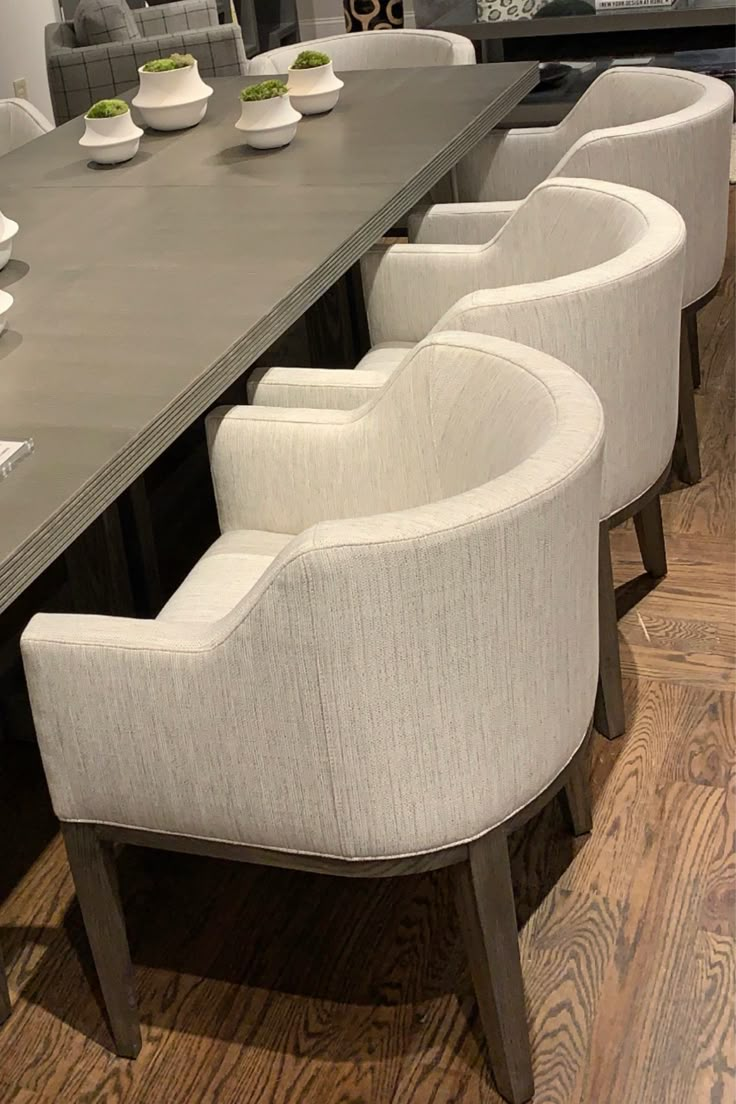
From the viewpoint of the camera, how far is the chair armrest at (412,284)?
2.33 m

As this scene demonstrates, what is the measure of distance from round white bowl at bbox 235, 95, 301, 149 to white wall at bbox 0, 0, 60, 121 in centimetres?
377

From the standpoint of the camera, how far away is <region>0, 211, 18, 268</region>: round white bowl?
6.77ft

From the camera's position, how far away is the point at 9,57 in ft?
19.9

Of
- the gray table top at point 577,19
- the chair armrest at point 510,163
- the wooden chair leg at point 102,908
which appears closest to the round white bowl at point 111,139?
the chair armrest at point 510,163

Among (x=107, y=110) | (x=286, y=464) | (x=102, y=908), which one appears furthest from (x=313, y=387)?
(x=107, y=110)

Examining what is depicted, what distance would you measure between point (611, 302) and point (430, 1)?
3958 mm

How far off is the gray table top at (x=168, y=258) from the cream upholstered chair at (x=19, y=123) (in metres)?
0.31

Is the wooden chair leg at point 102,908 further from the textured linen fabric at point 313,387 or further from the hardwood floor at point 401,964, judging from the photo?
the textured linen fabric at point 313,387

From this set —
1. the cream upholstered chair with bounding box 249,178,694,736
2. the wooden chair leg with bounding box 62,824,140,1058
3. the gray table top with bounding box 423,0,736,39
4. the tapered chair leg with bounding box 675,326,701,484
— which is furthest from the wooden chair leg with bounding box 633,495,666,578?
the gray table top with bounding box 423,0,736,39

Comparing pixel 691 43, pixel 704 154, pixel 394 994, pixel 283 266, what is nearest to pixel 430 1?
pixel 691 43

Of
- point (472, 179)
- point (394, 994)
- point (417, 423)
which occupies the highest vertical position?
point (417, 423)

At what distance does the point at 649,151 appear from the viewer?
238cm

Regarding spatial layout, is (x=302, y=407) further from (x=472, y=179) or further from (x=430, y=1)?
(x=430, y=1)

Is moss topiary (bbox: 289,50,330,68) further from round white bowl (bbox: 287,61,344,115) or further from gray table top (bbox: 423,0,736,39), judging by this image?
gray table top (bbox: 423,0,736,39)
